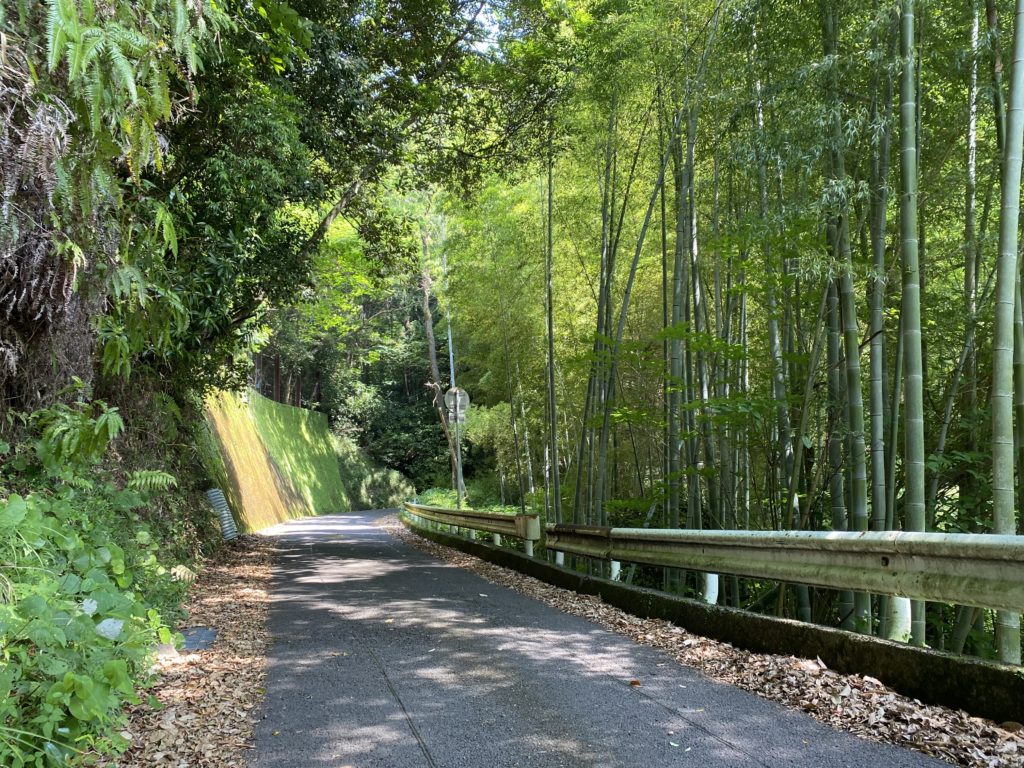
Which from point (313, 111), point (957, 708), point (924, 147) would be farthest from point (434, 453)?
point (957, 708)

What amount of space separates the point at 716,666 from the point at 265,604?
13.0 ft

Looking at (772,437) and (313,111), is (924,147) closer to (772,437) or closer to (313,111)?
(772,437)

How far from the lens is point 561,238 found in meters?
12.3

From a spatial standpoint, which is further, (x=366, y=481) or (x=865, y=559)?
(x=366, y=481)

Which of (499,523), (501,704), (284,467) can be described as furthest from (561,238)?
(284,467)

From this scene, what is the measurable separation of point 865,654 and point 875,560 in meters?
0.47

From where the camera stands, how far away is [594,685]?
357cm

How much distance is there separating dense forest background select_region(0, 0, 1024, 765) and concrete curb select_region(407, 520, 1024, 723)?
0.43 m

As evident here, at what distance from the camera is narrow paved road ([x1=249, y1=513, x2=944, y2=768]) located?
2.68 m

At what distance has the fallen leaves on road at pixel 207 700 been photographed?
2764mm

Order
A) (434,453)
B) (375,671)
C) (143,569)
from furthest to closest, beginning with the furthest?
(434,453) → (143,569) → (375,671)

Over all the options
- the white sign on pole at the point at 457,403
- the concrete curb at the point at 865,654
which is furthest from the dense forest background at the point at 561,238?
the white sign on pole at the point at 457,403

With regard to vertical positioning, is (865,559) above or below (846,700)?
above

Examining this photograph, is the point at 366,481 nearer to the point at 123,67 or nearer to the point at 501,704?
the point at 501,704
